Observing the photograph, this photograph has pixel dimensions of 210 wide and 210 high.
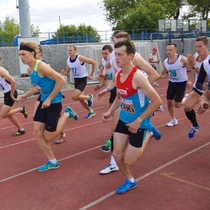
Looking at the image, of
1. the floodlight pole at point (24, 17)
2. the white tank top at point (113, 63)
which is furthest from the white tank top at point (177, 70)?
the floodlight pole at point (24, 17)

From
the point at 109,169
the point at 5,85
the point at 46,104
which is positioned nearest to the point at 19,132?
the point at 5,85

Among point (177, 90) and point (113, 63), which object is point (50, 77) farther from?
point (177, 90)

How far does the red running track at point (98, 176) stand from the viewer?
4027mm

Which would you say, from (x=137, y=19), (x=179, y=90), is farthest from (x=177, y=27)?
(x=179, y=90)

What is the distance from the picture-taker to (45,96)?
5.03m

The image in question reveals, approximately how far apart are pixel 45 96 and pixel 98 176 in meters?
1.46

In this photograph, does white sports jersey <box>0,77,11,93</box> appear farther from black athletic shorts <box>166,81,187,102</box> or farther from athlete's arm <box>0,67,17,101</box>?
black athletic shorts <box>166,81,187,102</box>

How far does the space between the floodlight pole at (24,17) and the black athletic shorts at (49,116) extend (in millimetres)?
12807

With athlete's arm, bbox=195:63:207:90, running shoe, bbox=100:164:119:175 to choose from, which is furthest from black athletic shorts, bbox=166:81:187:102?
running shoe, bbox=100:164:119:175

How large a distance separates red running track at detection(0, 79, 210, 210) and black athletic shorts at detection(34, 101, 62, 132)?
740 mm

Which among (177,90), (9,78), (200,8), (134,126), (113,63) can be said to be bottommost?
(177,90)

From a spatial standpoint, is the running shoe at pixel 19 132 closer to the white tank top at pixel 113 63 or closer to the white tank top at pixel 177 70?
the white tank top at pixel 113 63

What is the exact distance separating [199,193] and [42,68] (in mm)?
2755

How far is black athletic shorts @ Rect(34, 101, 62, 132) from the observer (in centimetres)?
494
